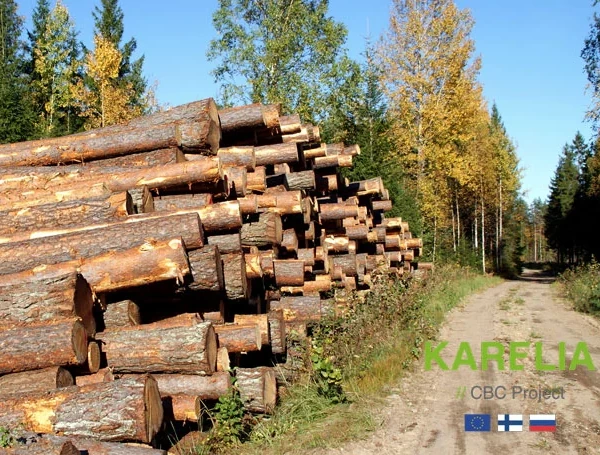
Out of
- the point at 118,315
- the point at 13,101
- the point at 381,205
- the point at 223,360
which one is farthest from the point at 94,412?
the point at 13,101

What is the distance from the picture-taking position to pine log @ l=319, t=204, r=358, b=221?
1228 cm

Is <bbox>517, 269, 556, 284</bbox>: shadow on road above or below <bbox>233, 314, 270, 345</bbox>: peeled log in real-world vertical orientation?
below

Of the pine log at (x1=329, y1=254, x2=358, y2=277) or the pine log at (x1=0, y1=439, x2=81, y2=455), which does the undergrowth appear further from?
the pine log at (x1=0, y1=439, x2=81, y2=455)

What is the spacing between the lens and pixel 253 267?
7.97 metres

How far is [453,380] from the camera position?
886cm

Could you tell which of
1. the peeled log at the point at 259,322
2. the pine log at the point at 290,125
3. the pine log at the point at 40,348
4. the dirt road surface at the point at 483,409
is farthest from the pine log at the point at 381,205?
the pine log at the point at 40,348

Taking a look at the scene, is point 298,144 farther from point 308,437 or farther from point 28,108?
point 28,108

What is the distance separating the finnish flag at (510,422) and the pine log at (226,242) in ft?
12.1

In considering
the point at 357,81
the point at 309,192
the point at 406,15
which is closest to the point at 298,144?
the point at 309,192

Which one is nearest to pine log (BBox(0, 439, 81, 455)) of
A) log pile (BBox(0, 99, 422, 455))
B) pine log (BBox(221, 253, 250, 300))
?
log pile (BBox(0, 99, 422, 455))

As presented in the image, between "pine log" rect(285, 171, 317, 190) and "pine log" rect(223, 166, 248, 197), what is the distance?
2195 mm

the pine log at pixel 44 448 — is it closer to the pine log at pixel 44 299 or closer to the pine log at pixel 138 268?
the pine log at pixel 44 299

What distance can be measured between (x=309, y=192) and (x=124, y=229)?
17.9ft

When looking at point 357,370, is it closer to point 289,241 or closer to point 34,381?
point 289,241
